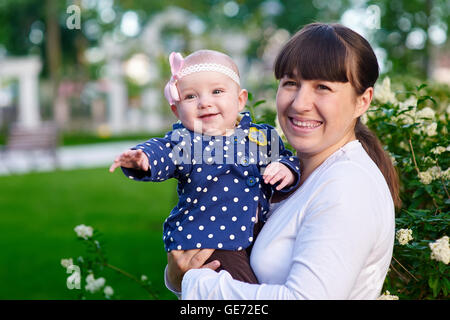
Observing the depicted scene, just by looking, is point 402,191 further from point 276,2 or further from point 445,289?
point 276,2

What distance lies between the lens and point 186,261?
201 centimetres

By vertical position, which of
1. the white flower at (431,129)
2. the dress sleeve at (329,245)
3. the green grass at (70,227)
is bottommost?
the green grass at (70,227)

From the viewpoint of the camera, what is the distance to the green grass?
5684 mm

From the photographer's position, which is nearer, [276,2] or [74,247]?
[74,247]

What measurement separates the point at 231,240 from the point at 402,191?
124 cm

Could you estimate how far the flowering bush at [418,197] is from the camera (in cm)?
212

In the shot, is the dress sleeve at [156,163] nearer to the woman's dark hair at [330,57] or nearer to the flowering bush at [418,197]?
the woman's dark hair at [330,57]

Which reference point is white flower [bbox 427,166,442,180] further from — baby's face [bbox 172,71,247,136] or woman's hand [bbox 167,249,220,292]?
woman's hand [bbox 167,249,220,292]

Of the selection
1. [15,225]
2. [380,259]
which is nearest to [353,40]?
[380,259]

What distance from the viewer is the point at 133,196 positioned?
1091cm

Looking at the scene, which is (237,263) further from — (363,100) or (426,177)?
(426,177)

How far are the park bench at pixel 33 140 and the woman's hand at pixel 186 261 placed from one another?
13.9 m

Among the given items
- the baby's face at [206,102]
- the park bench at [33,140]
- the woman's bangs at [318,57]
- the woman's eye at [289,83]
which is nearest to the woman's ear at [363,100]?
the woman's bangs at [318,57]

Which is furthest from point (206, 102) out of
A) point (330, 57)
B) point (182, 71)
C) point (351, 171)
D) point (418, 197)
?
point (418, 197)
